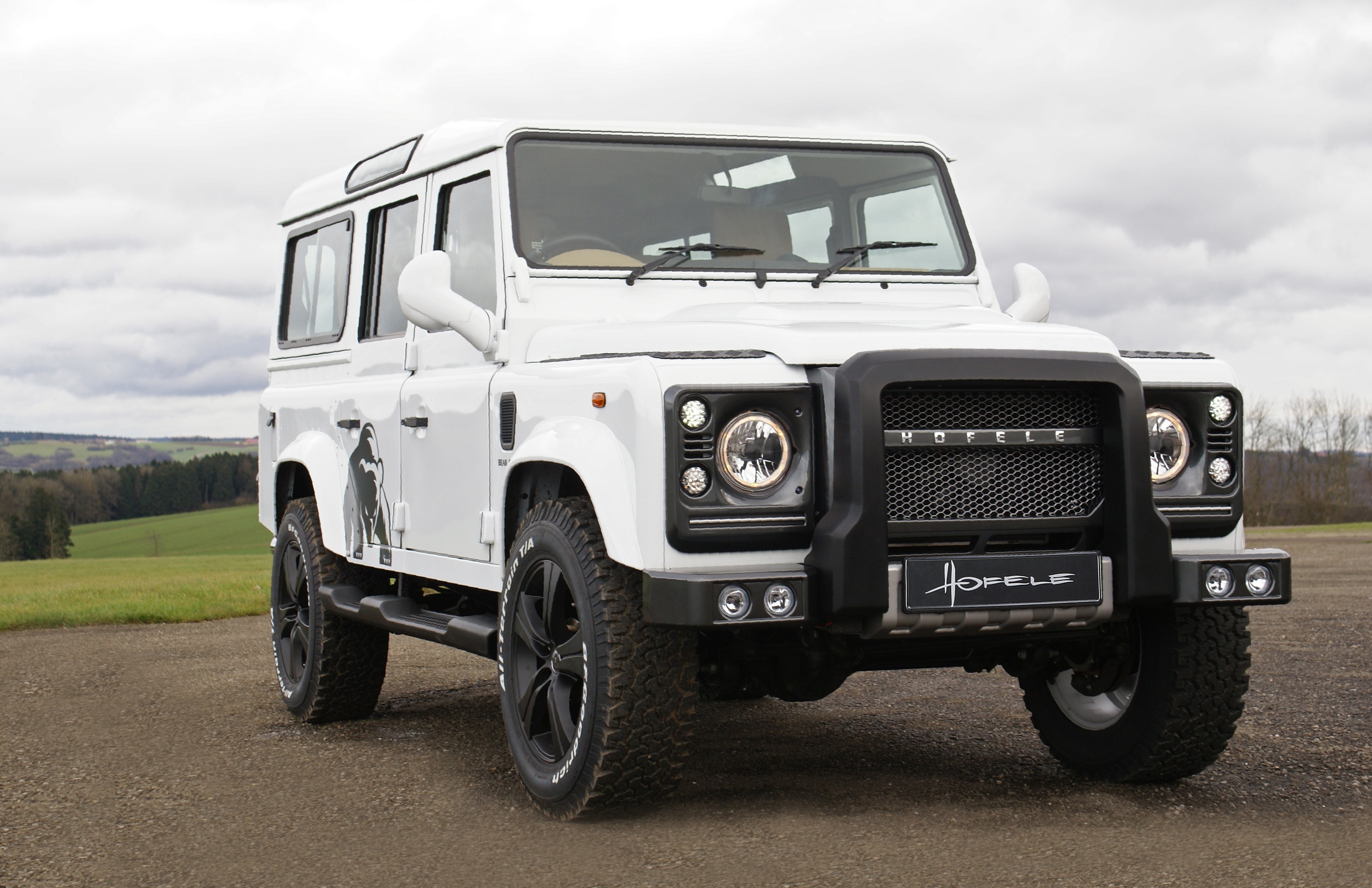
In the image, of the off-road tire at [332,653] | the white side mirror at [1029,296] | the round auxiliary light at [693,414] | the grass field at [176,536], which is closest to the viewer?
the round auxiliary light at [693,414]

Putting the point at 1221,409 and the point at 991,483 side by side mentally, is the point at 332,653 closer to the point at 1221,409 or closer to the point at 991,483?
the point at 991,483

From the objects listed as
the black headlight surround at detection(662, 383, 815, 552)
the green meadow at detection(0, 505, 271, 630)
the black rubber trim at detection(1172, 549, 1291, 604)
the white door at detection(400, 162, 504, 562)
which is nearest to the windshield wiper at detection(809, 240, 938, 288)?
the white door at detection(400, 162, 504, 562)

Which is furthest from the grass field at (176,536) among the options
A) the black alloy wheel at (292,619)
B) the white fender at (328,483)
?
the white fender at (328,483)

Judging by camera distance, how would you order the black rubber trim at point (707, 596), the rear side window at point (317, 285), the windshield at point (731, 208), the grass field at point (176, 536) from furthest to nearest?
the grass field at point (176, 536) < the rear side window at point (317, 285) < the windshield at point (731, 208) < the black rubber trim at point (707, 596)

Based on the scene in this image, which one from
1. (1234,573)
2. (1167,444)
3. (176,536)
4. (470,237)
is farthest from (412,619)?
(176,536)

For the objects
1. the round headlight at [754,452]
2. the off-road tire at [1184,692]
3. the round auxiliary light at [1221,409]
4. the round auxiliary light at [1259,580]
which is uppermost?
the round auxiliary light at [1221,409]

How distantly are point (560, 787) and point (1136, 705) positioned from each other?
206 cm

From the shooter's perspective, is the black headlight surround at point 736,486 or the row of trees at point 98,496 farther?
the row of trees at point 98,496

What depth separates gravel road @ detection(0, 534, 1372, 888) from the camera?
419cm

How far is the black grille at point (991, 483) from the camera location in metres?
4.33

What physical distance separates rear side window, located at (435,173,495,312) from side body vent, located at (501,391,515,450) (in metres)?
0.55

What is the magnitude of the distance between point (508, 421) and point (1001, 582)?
1961 millimetres

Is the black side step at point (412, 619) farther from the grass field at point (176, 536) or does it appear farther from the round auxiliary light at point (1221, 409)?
the grass field at point (176, 536)

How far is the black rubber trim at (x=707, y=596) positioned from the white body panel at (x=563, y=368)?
0.09 meters
